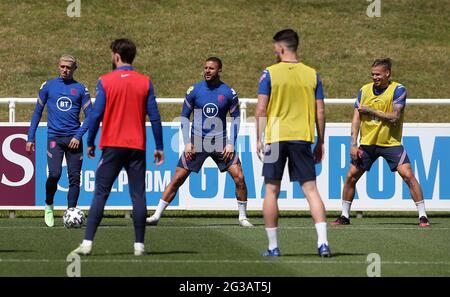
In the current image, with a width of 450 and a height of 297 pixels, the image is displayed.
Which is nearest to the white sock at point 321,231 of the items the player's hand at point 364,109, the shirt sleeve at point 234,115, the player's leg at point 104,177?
the player's leg at point 104,177

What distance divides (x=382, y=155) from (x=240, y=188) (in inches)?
76.8

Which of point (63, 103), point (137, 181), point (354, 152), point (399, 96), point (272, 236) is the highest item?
point (399, 96)

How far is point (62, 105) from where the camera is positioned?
1596 centimetres

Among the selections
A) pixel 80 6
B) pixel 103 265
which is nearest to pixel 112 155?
pixel 103 265

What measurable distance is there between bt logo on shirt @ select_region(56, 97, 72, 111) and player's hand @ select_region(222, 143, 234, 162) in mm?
2092

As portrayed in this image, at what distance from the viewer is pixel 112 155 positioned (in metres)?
12.0

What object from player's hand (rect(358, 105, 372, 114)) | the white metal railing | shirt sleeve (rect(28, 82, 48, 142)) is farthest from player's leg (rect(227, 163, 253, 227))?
shirt sleeve (rect(28, 82, 48, 142))

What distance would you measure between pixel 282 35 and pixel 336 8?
27039 mm

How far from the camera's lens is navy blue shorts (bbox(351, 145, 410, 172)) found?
54.0 feet

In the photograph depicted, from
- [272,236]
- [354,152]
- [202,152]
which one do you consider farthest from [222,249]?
[354,152]

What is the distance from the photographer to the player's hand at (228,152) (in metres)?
16.0

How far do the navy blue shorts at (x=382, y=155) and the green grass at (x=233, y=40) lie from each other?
40.7ft

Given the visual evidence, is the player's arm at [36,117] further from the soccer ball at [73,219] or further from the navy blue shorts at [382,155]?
the navy blue shorts at [382,155]

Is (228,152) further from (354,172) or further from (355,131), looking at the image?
(354,172)
